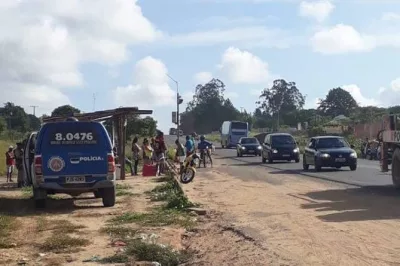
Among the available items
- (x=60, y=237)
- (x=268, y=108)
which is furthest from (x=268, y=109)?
(x=60, y=237)

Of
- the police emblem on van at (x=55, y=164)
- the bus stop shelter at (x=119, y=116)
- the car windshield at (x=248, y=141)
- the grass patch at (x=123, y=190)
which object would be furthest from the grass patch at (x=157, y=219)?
the car windshield at (x=248, y=141)

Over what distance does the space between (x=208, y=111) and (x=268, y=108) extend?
12758 mm

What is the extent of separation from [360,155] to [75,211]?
119ft

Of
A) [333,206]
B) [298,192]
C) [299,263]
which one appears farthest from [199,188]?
[299,263]

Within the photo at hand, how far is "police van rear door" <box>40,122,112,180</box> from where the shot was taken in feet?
51.4

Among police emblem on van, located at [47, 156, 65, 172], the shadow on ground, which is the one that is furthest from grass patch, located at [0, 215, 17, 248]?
the shadow on ground

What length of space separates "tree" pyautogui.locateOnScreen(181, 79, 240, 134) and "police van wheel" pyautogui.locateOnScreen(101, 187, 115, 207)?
12607 cm

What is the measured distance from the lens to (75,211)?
15.5 meters

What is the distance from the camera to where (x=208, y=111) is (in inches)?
5689

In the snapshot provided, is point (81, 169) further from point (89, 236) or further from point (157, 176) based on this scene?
point (157, 176)

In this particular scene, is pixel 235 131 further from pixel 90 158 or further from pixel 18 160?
pixel 90 158

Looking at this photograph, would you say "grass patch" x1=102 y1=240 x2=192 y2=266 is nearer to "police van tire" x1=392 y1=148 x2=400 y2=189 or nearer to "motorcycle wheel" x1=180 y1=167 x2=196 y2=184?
"police van tire" x1=392 y1=148 x2=400 y2=189

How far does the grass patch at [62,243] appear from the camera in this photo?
10.3 m

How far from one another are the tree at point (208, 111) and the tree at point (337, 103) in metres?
20.1
